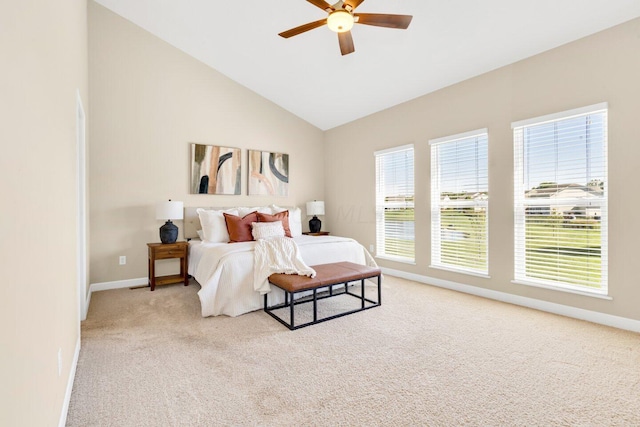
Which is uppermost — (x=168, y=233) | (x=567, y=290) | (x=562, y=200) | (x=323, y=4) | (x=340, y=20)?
(x=323, y=4)

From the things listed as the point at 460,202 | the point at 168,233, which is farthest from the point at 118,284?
the point at 460,202

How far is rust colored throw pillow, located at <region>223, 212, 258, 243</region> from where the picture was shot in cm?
431

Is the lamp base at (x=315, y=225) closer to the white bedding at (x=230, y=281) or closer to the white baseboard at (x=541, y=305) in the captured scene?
the white baseboard at (x=541, y=305)

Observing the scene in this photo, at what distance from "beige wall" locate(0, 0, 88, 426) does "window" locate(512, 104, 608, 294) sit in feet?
13.4

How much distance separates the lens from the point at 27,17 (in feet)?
3.76

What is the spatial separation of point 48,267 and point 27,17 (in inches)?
41.1

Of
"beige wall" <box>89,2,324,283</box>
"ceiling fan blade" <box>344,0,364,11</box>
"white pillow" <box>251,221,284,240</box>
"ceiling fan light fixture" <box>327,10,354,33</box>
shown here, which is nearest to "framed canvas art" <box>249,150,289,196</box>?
"beige wall" <box>89,2,324,283</box>

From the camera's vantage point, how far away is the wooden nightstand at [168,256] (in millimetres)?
4145

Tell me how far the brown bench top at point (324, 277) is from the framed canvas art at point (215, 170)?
2.36 meters

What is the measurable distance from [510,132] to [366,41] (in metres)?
2.00

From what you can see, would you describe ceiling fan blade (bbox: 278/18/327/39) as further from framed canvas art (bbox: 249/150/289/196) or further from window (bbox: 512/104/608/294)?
framed canvas art (bbox: 249/150/289/196)

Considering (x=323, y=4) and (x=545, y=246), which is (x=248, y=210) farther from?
(x=545, y=246)

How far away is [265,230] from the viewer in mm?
4309

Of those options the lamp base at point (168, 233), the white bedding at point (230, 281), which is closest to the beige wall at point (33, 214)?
the white bedding at point (230, 281)
